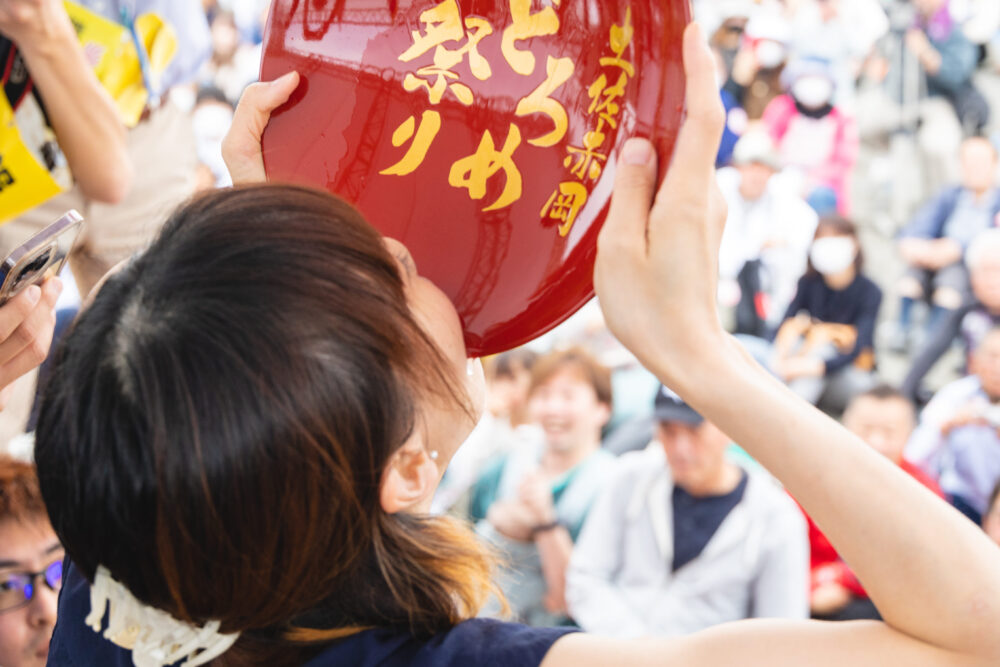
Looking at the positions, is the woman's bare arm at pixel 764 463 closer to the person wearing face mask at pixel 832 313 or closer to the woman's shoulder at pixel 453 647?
the woman's shoulder at pixel 453 647

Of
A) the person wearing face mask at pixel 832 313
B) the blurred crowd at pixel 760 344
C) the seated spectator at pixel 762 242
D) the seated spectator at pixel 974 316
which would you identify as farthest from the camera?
the seated spectator at pixel 762 242

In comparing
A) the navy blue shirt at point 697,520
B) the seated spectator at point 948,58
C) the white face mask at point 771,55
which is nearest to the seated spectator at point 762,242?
the white face mask at point 771,55

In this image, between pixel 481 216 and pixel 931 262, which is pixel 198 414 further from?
pixel 931 262

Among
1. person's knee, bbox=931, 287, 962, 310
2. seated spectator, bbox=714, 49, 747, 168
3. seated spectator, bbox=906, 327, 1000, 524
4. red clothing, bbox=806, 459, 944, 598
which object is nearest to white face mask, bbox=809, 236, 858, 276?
person's knee, bbox=931, 287, 962, 310

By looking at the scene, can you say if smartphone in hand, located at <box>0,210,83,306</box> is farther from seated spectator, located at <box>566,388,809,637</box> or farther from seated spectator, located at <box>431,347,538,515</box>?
seated spectator, located at <box>431,347,538,515</box>

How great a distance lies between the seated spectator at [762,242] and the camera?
3830 mm

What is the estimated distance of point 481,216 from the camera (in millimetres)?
778

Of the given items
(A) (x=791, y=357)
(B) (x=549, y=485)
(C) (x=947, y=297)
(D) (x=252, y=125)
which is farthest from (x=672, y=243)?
(C) (x=947, y=297)

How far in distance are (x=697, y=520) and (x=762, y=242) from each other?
2.16m

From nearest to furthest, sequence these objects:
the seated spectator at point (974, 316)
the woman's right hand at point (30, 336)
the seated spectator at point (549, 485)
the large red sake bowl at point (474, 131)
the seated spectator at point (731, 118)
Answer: the large red sake bowl at point (474, 131)
the woman's right hand at point (30, 336)
the seated spectator at point (549, 485)
the seated spectator at point (974, 316)
the seated spectator at point (731, 118)

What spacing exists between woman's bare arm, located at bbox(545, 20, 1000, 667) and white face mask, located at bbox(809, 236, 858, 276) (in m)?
3.08

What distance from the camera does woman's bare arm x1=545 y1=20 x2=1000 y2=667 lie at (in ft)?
1.83

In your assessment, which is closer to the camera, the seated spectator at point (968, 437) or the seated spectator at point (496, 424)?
the seated spectator at point (968, 437)

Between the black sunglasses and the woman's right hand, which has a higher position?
the woman's right hand
